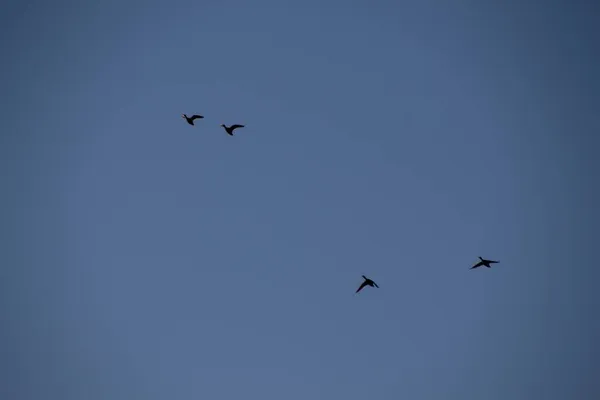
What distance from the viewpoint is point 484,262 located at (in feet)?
206

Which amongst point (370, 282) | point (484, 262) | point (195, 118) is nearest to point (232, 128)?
point (195, 118)

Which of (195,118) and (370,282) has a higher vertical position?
(195,118)

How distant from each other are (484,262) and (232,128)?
3203 cm

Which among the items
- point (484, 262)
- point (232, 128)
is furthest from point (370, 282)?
point (232, 128)

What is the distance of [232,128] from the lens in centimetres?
6241

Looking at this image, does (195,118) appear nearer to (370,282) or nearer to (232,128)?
(232,128)

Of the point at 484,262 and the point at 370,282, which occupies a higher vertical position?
the point at 484,262

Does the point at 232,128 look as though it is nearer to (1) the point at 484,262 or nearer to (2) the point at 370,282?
(2) the point at 370,282

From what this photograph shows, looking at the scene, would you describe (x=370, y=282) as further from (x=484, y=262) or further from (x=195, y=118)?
(x=195, y=118)

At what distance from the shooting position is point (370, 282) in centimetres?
5966

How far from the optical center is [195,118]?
59.8m

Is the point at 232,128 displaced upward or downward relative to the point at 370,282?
upward

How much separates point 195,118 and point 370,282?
25.6 m
